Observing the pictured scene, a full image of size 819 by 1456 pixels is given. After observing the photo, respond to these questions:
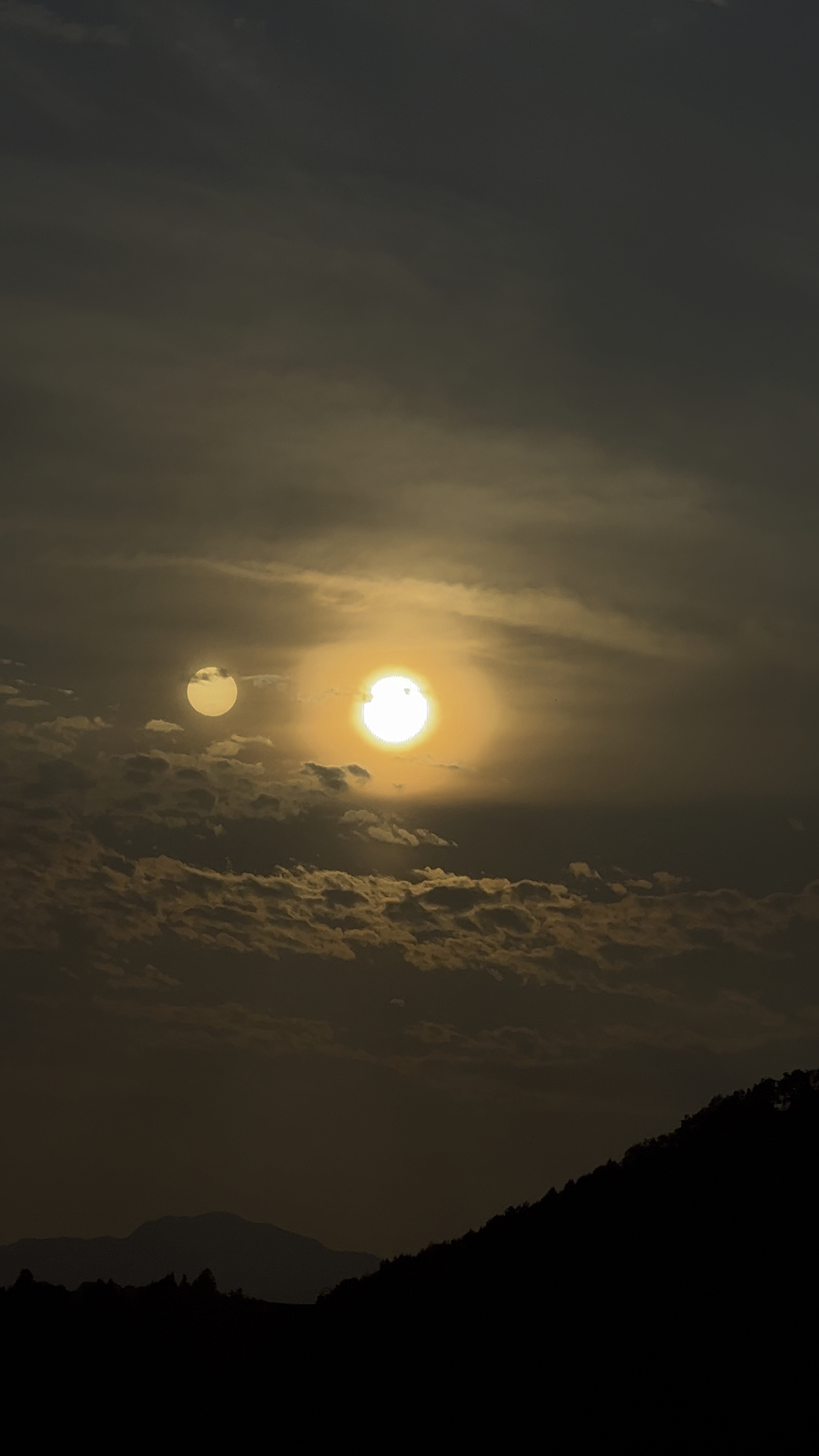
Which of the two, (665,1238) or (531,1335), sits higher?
(665,1238)

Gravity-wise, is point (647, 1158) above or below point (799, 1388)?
above

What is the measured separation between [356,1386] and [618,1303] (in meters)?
18.2

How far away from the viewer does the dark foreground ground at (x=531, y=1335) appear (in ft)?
219

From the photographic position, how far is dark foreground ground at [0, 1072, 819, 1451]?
219ft

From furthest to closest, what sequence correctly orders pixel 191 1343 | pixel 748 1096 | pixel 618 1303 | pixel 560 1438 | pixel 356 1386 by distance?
pixel 191 1343 < pixel 748 1096 < pixel 356 1386 < pixel 618 1303 < pixel 560 1438

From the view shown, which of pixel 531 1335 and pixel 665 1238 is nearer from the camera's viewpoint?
pixel 531 1335

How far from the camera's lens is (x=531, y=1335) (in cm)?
7775

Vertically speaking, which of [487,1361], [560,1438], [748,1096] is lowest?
[560,1438]

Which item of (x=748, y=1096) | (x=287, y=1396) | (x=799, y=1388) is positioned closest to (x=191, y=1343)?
(x=287, y=1396)

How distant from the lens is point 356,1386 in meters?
83.4

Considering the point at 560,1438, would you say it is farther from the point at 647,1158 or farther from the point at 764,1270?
the point at 647,1158

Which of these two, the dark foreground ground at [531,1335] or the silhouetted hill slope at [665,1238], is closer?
the dark foreground ground at [531,1335]

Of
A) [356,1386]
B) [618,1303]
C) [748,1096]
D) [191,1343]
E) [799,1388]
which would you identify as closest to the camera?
[799,1388]

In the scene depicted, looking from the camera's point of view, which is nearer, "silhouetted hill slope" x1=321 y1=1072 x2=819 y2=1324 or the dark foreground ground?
the dark foreground ground
